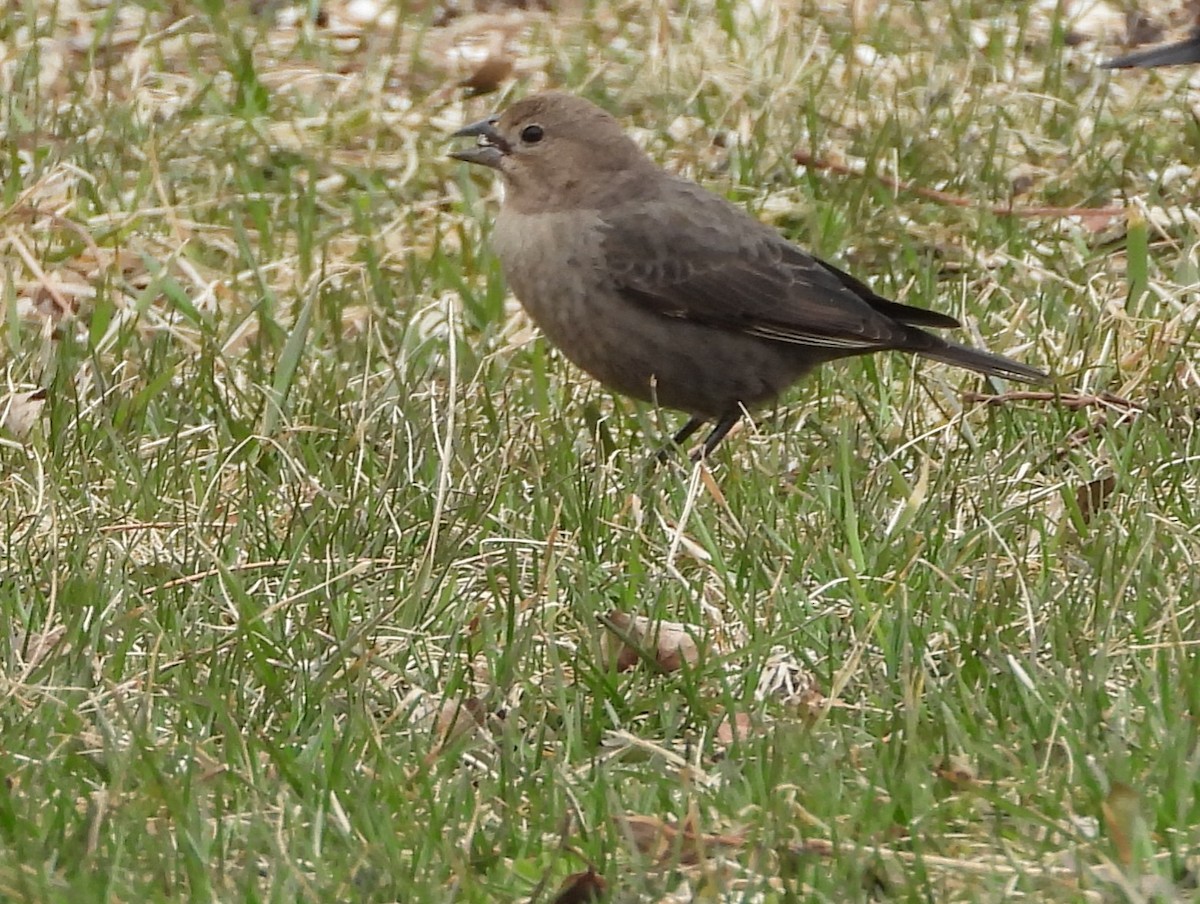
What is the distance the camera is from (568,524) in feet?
15.2

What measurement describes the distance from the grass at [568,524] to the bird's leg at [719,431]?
0.27 ft

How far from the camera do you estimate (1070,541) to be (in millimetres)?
4449

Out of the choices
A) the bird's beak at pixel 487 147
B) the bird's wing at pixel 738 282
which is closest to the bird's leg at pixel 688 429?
the bird's wing at pixel 738 282

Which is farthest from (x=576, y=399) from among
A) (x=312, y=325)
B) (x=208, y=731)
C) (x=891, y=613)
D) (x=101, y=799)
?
(x=101, y=799)

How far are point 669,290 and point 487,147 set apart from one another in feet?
2.54

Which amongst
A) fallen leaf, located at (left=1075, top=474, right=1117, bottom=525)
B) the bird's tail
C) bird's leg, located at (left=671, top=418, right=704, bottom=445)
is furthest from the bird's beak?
fallen leaf, located at (left=1075, top=474, right=1117, bottom=525)

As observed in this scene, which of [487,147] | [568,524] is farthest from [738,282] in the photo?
[568,524]

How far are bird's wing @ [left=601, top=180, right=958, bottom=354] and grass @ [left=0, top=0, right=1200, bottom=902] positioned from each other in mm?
206

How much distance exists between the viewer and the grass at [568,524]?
128 inches

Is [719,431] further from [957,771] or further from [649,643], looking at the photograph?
[957,771]

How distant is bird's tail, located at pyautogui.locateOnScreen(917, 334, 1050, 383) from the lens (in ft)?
17.9

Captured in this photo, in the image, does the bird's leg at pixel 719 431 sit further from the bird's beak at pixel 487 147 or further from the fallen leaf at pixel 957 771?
the fallen leaf at pixel 957 771

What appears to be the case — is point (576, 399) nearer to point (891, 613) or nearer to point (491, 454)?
point (491, 454)

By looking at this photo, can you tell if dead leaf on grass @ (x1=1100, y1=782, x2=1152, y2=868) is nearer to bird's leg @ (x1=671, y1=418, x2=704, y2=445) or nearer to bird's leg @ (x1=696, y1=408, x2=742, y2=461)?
bird's leg @ (x1=696, y1=408, x2=742, y2=461)
